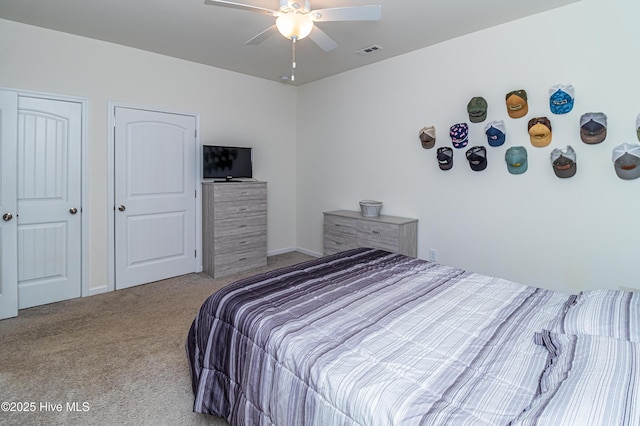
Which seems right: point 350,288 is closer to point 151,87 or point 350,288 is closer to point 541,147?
point 541,147

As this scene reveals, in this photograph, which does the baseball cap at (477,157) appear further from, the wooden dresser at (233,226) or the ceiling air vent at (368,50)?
the wooden dresser at (233,226)

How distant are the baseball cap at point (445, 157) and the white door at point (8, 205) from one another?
164 inches

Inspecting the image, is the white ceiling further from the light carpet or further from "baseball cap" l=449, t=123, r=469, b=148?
the light carpet

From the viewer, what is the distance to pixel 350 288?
1923 millimetres

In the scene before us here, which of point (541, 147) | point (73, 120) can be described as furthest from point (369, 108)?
point (73, 120)

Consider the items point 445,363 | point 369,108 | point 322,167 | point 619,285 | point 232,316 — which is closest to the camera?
point 445,363

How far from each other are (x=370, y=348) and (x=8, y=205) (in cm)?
363

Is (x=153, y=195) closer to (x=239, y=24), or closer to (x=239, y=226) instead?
(x=239, y=226)

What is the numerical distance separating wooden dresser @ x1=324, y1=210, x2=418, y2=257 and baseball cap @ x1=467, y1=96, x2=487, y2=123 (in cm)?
126

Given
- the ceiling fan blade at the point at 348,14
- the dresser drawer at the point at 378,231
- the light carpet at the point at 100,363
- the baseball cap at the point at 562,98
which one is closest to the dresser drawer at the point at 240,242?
the light carpet at the point at 100,363

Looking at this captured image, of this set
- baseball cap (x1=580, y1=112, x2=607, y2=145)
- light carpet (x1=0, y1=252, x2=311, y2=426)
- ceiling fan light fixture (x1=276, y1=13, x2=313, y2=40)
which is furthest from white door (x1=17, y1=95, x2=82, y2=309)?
baseball cap (x1=580, y1=112, x2=607, y2=145)

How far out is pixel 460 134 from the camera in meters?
3.47

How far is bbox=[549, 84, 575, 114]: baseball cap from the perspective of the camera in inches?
109

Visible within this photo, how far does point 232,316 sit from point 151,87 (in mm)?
3448
